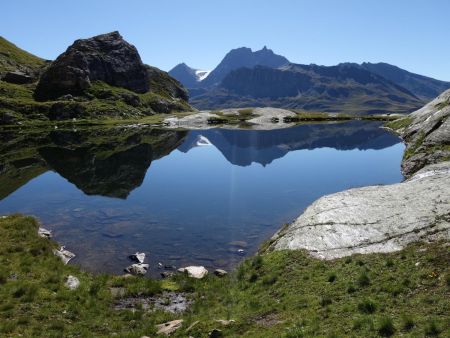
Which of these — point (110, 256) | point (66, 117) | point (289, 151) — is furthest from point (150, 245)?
point (66, 117)

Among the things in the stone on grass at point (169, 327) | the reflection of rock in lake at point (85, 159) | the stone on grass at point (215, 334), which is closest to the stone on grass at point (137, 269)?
the stone on grass at point (169, 327)

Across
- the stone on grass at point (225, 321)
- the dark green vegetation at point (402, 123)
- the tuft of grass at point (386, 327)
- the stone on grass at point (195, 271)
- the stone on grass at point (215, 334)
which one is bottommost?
the stone on grass at point (195, 271)

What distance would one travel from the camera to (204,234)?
41594 mm

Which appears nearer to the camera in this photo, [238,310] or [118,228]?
[238,310]

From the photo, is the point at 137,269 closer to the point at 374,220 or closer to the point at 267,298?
the point at 267,298

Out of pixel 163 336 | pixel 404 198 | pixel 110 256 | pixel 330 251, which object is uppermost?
pixel 404 198

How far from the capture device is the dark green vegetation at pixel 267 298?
17359mm

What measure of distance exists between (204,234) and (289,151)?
232ft

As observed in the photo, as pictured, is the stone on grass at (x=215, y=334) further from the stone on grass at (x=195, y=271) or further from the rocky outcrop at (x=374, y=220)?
the stone on grass at (x=195, y=271)

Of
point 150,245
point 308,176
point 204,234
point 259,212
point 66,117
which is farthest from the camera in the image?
point 66,117

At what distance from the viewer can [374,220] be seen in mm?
31188

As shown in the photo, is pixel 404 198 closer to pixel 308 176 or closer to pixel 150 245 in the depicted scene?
pixel 150 245

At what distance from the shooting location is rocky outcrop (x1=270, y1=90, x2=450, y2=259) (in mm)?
27094

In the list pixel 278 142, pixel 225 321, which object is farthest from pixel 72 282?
pixel 278 142
